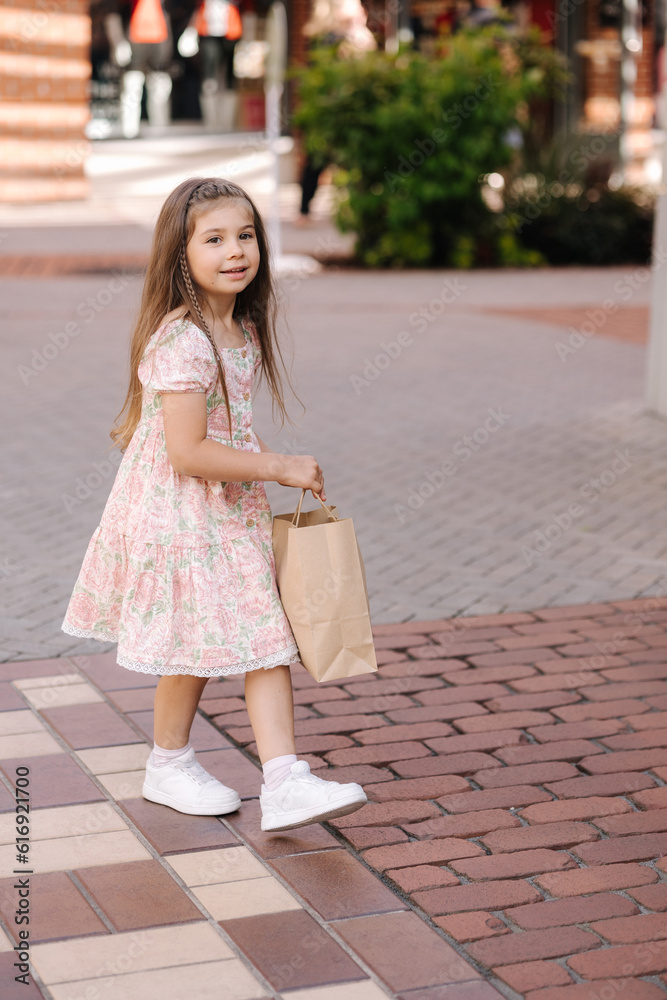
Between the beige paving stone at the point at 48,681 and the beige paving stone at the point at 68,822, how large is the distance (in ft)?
2.55

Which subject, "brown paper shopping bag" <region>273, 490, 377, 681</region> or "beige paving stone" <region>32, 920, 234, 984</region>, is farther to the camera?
"brown paper shopping bag" <region>273, 490, 377, 681</region>

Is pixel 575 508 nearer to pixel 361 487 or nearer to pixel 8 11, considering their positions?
pixel 361 487

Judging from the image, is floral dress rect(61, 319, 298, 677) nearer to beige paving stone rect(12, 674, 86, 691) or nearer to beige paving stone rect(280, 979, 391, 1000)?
beige paving stone rect(280, 979, 391, 1000)

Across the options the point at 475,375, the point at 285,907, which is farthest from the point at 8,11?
the point at 285,907

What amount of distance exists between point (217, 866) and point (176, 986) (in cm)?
46

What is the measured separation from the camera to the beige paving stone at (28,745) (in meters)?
3.37

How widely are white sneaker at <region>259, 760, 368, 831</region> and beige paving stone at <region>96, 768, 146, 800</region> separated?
405 mm

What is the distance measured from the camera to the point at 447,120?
12.8 meters

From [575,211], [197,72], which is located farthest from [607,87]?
[575,211]

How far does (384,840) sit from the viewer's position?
2975 millimetres

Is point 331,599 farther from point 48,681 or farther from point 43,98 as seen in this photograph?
point 43,98

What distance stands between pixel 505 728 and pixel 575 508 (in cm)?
229

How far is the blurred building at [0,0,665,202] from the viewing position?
17.6 meters

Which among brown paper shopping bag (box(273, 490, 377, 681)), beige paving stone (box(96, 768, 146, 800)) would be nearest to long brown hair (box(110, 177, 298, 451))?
brown paper shopping bag (box(273, 490, 377, 681))
